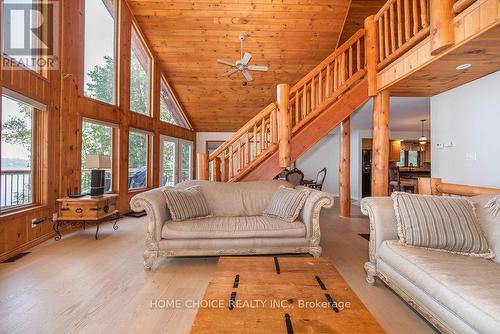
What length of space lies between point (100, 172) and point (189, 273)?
240 centimetres

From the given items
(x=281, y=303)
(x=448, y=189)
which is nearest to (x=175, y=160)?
(x=448, y=189)

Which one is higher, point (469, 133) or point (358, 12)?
point (358, 12)

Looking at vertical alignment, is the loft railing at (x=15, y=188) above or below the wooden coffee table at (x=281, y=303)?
above

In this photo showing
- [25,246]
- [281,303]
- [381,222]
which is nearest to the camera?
[281,303]

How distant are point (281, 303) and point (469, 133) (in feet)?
13.4

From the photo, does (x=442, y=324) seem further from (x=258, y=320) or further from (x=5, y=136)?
(x=5, y=136)

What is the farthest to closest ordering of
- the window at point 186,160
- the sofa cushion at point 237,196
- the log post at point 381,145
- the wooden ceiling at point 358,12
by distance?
the window at point 186,160
the wooden ceiling at point 358,12
the log post at point 381,145
the sofa cushion at point 237,196

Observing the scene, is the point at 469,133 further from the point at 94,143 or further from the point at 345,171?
the point at 94,143

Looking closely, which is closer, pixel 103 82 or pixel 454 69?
pixel 454 69

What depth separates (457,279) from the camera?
4.90 ft

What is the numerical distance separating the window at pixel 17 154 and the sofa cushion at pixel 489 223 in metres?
4.77

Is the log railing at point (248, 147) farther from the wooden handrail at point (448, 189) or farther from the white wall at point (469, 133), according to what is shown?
the white wall at point (469, 133)

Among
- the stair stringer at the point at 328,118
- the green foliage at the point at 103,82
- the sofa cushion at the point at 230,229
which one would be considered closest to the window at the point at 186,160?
the green foliage at the point at 103,82

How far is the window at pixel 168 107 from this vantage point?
7026 mm
